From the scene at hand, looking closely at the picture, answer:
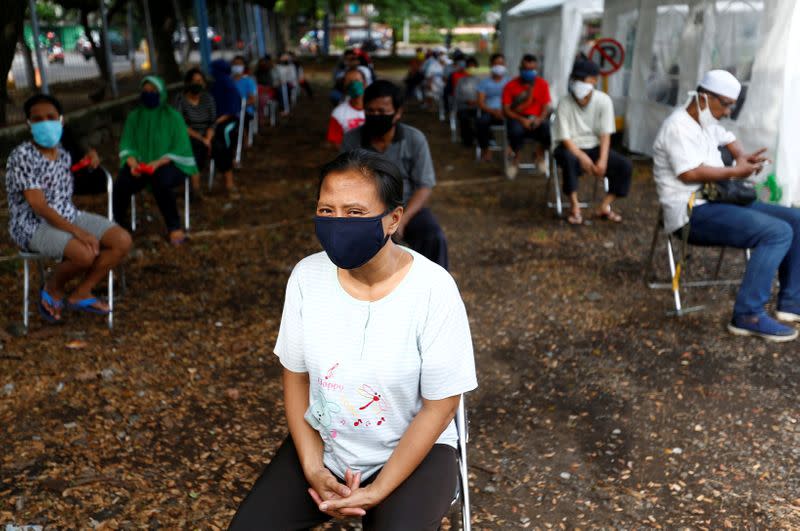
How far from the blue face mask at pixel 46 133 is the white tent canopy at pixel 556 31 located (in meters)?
10.2

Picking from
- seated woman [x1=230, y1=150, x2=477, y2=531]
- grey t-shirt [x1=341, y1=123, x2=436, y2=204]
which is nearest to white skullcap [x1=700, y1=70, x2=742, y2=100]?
grey t-shirt [x1=341, y1=123, x2=436, y2=204]

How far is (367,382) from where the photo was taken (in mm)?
2201

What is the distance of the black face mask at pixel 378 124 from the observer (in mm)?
4609

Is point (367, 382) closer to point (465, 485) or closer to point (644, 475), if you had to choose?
point (465, 485)

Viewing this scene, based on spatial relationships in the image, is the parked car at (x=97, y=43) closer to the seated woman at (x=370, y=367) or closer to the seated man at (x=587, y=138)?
the seated man at (x=587, y=138)

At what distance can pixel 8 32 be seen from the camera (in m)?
8.43

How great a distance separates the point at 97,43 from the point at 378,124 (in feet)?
34.5

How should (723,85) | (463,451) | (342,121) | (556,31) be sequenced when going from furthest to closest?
(556,31) < (342,121) < (723,85) < (463,451)

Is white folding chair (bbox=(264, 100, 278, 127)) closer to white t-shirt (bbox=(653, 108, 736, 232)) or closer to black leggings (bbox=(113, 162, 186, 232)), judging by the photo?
black leggings (bbox=(113, 162, 186, 232))

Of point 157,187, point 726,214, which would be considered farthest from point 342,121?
point 726,214

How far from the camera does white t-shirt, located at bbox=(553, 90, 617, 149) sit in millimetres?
7359

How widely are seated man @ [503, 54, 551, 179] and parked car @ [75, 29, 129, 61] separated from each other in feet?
20.5

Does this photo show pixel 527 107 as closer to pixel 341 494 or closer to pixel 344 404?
pixel 344 404

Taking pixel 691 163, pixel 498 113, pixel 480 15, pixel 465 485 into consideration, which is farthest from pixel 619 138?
pixel 480 15
